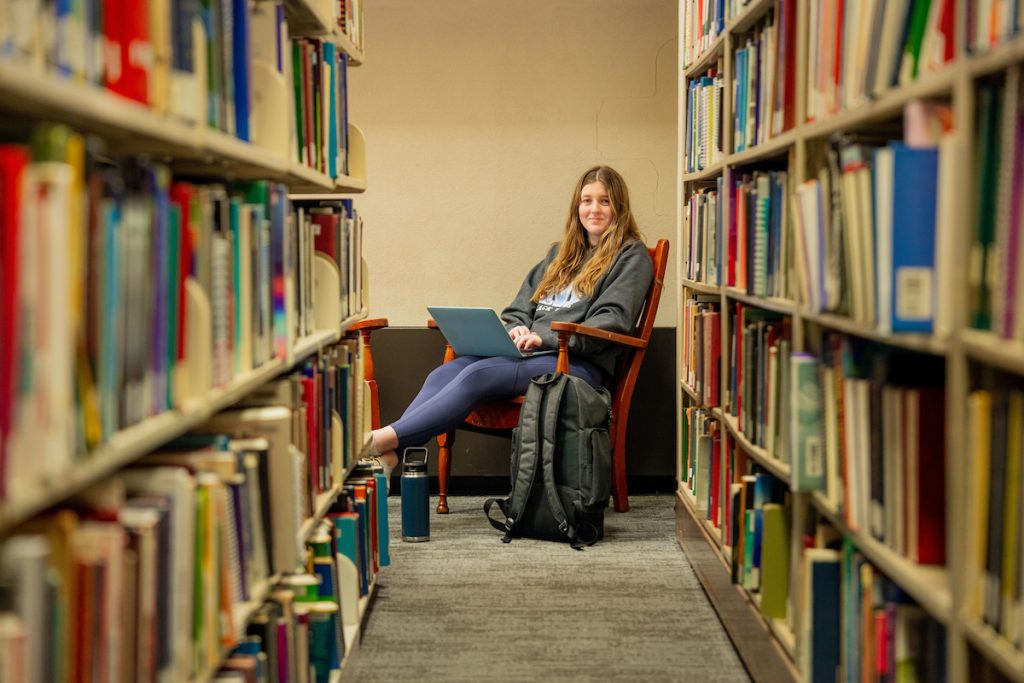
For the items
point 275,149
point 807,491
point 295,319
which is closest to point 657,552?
point 807,491

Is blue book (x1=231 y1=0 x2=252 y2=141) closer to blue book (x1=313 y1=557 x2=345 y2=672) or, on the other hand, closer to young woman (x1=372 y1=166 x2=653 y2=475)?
blue book (x1=313 y1=557 x2=345 y2=672)

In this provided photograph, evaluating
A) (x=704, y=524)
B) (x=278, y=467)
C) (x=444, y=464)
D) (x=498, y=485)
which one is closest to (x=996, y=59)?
(x=278, y=467)

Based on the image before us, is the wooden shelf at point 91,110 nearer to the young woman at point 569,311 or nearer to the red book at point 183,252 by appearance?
the red book at point 183,252

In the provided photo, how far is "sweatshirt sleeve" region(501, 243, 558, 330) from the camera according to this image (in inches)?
156

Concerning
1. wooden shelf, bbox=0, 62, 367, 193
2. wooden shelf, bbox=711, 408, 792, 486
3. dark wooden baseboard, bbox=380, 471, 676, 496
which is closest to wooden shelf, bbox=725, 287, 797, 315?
wooden shelf, bbox=711, 408, 792, 486

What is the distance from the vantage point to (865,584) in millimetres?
1636

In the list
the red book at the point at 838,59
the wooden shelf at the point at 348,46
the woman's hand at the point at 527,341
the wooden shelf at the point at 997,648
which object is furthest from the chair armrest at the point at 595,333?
the wooden shelf at the point at 997,648

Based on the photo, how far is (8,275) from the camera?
82cm

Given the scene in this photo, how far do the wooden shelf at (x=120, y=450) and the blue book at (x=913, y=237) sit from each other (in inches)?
34.5

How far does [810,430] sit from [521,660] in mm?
940

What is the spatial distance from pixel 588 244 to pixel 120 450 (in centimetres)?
307

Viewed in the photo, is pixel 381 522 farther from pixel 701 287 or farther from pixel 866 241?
pixel 866 241

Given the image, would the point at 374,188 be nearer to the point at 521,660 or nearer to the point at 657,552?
the point at 657,552

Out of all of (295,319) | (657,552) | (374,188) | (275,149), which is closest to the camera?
(275,149)
